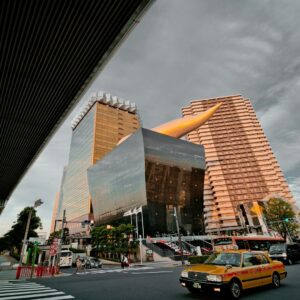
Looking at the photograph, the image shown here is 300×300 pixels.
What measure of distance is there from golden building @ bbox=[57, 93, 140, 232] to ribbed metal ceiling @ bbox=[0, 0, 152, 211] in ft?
306

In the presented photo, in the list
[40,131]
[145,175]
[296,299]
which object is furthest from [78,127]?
[296,299]

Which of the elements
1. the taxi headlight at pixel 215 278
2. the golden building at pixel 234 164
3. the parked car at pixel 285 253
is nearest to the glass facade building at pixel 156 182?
the golden building at pixel 234 164

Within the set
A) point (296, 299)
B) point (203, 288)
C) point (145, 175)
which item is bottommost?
point (296, 299)

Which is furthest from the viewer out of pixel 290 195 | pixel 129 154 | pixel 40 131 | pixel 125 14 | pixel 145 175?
pixel 290 195

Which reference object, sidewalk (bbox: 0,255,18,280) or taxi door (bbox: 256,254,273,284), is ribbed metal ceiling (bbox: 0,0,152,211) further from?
sidewalk (bbox: 0,255,18,280)

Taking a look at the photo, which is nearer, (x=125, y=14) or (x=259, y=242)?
(x=125, y=14)

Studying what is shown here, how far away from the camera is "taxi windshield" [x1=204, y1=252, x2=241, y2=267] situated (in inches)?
348

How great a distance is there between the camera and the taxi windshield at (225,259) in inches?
348

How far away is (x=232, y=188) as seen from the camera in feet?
352

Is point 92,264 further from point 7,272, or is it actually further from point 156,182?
point 156,182

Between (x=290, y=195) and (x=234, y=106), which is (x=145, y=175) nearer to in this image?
(x=290, y=195)

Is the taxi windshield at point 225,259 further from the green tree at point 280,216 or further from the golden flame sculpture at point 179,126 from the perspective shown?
the golden flame sculpture at point 179,126

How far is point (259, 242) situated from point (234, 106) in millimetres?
108437

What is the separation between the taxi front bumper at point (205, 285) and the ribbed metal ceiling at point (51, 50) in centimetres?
845
